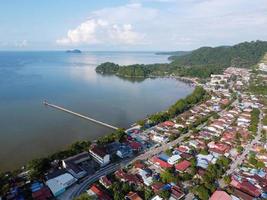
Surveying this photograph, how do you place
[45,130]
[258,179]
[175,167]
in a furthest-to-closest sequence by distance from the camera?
[45,130] < [175,167] < [258,179]

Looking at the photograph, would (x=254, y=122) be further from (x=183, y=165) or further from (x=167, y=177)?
(x=167, y=177)

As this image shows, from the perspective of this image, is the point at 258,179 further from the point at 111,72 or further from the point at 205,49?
the point at 205,49

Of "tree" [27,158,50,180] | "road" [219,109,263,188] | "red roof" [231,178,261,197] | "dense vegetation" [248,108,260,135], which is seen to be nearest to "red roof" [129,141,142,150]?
"tree" [27,158,50,180]

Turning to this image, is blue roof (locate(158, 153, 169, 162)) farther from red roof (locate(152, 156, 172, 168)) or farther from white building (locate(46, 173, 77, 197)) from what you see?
white building (locate(46, 173, 77, 197))

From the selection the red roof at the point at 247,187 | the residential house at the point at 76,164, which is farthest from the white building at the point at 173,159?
the residential house at the point at 76,164

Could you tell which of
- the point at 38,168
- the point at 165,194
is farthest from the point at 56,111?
the point at 165,194

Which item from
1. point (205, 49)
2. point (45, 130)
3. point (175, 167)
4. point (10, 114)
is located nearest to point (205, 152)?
point (175, 167)
